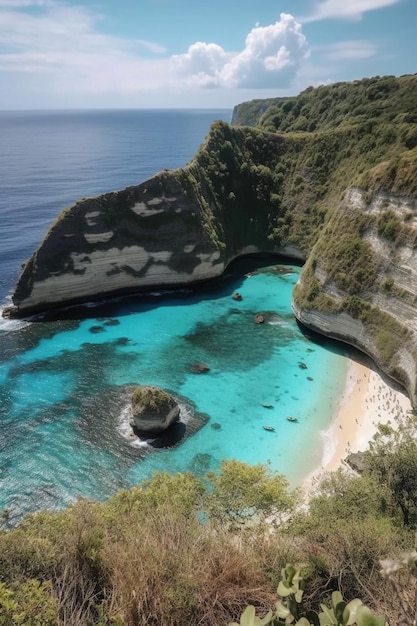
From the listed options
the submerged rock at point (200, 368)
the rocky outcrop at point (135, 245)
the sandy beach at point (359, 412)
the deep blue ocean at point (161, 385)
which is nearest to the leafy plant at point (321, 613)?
the sandy beach at point (359, 412)

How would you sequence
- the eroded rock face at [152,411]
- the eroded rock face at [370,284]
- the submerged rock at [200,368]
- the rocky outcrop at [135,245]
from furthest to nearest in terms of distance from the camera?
the rocky outcrop at [135,245] < the submerged rock at [200,368] < the eroded rock face at [370,284] < the eroded rock face at [152,411]

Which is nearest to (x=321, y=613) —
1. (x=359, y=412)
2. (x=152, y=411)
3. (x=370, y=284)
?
(x=152, y=411)

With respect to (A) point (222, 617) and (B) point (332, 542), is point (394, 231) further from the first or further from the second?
(A) point (222, 617)

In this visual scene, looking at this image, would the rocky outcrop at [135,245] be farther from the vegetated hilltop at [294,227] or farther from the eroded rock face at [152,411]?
the eroded rock face at [152,411]

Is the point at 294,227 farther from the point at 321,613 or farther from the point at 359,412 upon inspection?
the point at 321,613

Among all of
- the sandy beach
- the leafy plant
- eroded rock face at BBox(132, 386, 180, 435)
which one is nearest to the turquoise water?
the sandy beach
